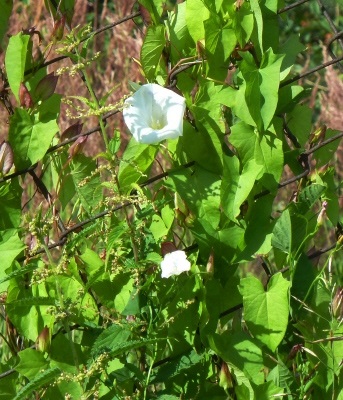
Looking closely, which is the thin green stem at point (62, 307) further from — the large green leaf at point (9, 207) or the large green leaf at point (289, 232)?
the large green leaf at point (289, 232)

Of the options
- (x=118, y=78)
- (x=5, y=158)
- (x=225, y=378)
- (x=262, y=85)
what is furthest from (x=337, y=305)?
(x=118, y=78)

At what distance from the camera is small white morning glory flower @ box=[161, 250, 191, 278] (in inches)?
55.6

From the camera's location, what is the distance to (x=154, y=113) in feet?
4.91

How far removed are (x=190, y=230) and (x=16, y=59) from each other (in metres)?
0.41

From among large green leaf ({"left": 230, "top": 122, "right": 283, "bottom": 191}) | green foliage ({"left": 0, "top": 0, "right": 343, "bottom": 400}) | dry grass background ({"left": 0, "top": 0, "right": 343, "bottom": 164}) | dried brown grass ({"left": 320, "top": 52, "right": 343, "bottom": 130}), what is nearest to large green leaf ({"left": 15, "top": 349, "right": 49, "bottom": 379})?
green foliage ({"left": 0, "top": 0, "right": 343, "bottom": 400})

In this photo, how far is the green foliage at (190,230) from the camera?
59.2 inches

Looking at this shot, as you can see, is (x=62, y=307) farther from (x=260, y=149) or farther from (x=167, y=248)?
(x=260, y=149)

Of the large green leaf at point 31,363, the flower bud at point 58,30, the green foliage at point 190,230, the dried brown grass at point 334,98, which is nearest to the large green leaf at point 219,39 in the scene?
the green foliage at point 190,230

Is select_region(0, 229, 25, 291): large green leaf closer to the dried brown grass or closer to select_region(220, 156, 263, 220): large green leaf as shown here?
select_region(220, 156, 263, 220): large green leaf

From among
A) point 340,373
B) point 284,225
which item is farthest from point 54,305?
point 340,373

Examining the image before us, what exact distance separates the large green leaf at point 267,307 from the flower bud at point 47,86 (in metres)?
0.45

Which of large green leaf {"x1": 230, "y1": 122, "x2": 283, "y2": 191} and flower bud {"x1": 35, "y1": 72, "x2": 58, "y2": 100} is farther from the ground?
flower bud {"x1": 35, "y1": 72, "x2": 58, "y2": 100}

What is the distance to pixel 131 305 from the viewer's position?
1.50m

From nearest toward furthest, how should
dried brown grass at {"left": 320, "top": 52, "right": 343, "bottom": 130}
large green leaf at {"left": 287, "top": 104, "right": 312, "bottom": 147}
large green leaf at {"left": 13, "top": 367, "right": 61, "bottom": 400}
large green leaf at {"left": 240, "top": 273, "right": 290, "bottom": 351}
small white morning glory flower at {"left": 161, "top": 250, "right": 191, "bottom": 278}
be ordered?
large green leaf at {"left": 13, "top": 367, "right": 61, "bottom": 400}
small white morning glory flower at {"left": 161, "top": 250, "right": 191, "bottom": 278}
large green leaf at {"left": 240, "top": 273, "right": 290, "bottom": 351}
large green leaf at {"left": 287, "top": 104, "right": 312, "bottom": 147}
dried brown grass at {"left": 320, "top": 52, "right": 343, "bottom": 130}
